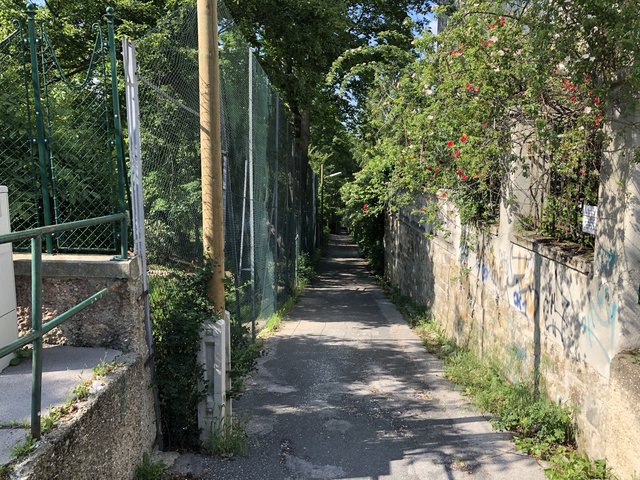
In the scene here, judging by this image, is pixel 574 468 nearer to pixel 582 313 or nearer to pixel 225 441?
pixel 582 313

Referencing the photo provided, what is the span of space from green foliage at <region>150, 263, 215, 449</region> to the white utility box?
0.96m

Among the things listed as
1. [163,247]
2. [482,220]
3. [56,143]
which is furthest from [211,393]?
[482,220]

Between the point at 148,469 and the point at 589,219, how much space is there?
3.84 m

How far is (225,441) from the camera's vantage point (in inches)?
158

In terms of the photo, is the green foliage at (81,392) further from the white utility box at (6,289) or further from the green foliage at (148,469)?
the green foliage at (148,469)

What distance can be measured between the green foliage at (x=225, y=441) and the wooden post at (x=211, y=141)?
2.92 feet

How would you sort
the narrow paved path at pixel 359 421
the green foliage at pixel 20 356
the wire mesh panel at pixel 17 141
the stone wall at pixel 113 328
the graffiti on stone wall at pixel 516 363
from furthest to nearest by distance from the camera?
the graffiti on stone wall at pixel 516 363, the narrow paved path at pixel 359 421, the wire mesh panel at pixel 17 141, the green foliage at pixel 20 356, the stone wall at pixel 113 328

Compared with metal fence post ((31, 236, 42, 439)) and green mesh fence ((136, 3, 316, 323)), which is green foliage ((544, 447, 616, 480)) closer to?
green mesh fence ((136, 3, 316, 323))

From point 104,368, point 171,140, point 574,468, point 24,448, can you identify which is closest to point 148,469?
point 104,368

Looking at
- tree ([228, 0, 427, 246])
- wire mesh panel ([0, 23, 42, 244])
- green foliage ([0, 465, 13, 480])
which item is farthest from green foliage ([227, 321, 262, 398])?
tree ([228, 0, 427, 246])

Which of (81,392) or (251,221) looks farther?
(251,221)

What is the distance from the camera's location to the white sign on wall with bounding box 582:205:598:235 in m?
4.14

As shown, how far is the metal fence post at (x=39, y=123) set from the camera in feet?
10.8

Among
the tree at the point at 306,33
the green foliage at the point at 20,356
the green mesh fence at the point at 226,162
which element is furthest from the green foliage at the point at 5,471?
the tree at the point at 306,33
